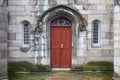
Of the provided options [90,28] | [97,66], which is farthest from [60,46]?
[97,66]

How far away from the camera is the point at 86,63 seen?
14016mm

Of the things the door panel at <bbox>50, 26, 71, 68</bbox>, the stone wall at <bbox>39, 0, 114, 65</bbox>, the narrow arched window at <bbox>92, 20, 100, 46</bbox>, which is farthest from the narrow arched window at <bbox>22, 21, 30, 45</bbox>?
the narrow arched window at <bbox>92, 20, 100, 46</bbox>

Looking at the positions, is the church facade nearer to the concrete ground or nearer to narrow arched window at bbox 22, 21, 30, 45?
narrow arched window at bbox 22, 21, 30, 45

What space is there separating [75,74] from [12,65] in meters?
2.98

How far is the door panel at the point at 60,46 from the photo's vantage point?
47.0 ft

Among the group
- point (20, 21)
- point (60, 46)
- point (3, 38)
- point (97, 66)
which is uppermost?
point (20, 21)

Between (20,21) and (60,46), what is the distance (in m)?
2.23

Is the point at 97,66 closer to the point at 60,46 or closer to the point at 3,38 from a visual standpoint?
the point at 60,46

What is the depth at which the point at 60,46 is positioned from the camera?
1440cm

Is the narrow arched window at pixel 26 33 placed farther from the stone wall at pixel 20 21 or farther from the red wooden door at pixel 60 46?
the red wooden door at pixel 60 46

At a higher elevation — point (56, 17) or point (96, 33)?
point (56, 17)

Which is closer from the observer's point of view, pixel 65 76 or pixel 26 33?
pixel 65 76

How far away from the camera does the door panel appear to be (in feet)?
47.0

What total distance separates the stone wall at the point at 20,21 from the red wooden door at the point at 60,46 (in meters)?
1.02
